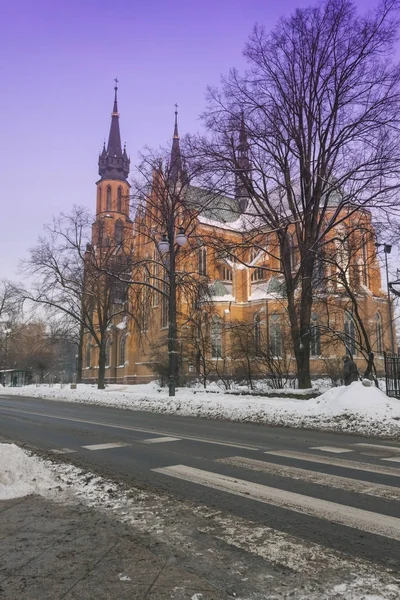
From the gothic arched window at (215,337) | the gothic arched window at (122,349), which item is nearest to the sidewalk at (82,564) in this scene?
the gothic arched window at (215,337)

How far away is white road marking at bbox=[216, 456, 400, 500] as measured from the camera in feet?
18.2

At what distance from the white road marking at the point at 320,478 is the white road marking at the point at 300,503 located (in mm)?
667

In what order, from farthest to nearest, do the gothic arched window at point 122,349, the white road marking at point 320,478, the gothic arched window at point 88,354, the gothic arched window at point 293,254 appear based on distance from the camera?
the gothic arched window at point 88,354 < the gothic arched window at point 122,349 < the gothic arched window at point 293,254 < the white road marking at point 320,478

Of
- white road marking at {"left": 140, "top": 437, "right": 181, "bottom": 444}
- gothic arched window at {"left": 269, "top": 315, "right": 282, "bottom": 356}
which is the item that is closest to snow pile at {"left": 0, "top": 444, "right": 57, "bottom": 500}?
white road marking at {"left": 140, "top": 437, "right": 181, "bottom": 444}

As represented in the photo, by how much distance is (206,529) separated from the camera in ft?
14.1

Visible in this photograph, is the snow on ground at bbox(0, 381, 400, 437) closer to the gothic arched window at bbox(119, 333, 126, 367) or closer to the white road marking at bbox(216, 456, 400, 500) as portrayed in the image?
the white road marking at bbox(216, 456, 400, 500)

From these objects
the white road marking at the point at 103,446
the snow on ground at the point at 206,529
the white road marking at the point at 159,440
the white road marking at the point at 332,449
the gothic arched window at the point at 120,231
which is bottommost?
the white road marking at the point at 332,449

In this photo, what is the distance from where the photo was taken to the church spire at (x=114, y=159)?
7156 centimetres

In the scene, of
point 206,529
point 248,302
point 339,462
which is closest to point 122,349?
point 248,302

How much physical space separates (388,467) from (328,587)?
452 centimetres

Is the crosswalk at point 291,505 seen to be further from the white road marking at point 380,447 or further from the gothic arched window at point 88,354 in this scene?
the gothic arched window at point 88,354

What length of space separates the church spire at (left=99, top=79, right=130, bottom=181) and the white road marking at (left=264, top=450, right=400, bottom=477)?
6821 cm

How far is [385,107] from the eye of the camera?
19094 mm

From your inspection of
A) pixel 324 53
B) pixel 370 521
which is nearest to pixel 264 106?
pixel 324 53
